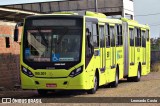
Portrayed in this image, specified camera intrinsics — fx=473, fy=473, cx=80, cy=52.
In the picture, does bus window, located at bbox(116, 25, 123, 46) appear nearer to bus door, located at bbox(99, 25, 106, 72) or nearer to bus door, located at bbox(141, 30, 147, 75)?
bus door, located at bbox(99, 25, 106, 72)

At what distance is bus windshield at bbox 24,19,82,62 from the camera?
653 inches

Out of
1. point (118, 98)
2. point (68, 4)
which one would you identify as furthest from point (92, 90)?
point (68, 4)

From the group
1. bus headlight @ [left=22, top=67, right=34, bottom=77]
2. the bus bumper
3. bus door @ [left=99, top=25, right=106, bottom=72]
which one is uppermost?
bus door @ [left=99, top=25, right=106, bottom=72]

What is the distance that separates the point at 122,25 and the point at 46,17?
7.01m

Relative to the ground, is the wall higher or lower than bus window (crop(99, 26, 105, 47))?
lower

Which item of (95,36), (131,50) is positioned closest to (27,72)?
(95,36)

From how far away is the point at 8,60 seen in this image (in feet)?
75.6

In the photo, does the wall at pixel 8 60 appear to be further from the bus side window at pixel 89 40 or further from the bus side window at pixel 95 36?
the bus side window at pixel 89 40

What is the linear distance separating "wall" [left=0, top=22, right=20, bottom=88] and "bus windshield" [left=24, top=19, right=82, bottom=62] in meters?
5.62

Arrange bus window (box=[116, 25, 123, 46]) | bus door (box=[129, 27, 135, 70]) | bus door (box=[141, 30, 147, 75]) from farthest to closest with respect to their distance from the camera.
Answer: bus door (box=[141, 30, 147, 75]) → bus door (box=[129, 27, 135, 70]) → bus window (box=[116, 25, 123, 46])

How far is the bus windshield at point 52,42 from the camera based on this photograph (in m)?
16.6

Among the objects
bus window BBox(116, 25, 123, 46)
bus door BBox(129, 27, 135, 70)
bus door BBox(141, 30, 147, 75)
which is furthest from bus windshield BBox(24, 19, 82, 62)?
bus door BBox(141, 30, 147, 75)

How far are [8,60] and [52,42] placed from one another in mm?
6774

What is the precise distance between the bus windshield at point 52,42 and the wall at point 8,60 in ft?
18.4
